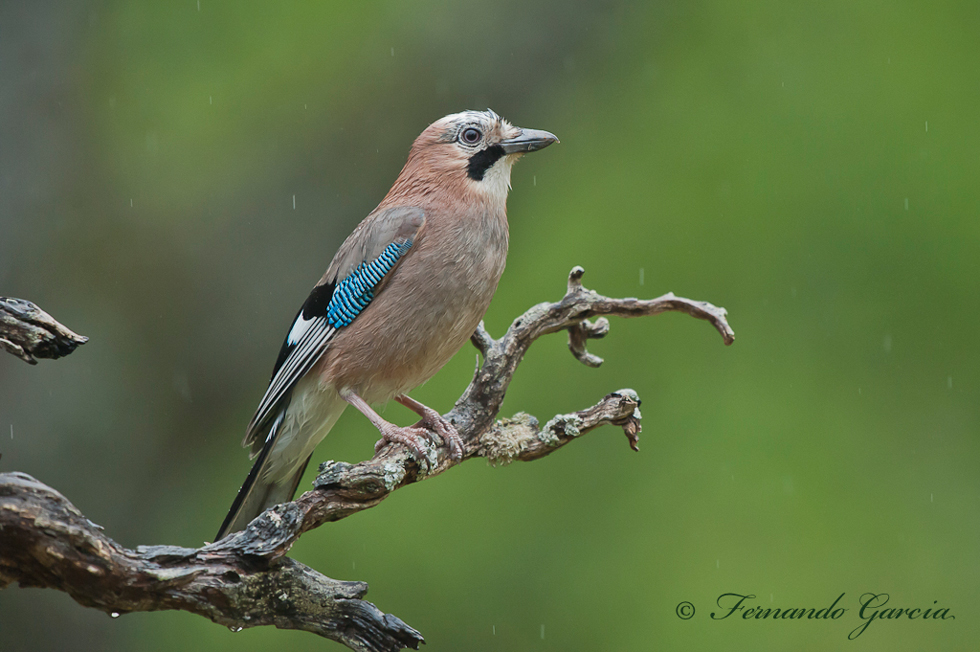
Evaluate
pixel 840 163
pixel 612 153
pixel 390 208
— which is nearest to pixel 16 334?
pixel 390 208

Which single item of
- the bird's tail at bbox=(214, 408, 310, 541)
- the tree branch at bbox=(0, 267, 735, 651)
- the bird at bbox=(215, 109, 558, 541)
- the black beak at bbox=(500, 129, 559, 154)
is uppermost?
the black beak at bbox=(500, 129, 559, 154)

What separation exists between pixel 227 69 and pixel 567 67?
7.83 ft

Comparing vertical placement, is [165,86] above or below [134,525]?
above

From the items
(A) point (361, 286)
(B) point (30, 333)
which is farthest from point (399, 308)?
(B) point (30, 333)

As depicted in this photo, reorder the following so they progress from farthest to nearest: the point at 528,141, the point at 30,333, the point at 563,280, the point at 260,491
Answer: the point at 563,280 < the point at 528,141 < the point at 260,491 < the point at 30,333

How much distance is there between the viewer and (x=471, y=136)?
405 cm

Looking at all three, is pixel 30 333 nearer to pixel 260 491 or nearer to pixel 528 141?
pixel 260 491

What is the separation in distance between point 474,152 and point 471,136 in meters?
0.08

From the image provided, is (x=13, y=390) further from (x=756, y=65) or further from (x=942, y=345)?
(x=942, y=345)

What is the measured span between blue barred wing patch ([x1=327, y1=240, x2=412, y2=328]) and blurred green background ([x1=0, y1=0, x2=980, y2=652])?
1.96m

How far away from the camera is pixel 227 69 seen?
6.56 meters

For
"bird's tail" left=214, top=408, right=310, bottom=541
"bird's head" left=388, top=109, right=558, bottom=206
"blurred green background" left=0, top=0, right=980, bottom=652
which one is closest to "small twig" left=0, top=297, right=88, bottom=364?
"bird's tail" left=214, top=408, right=310, bottom=541

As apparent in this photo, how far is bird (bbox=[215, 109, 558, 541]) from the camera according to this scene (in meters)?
3.67

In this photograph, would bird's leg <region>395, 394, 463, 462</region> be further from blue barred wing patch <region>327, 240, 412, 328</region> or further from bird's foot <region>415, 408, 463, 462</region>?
blue barred wing patch <region>327, 240, 412, 328</region>
